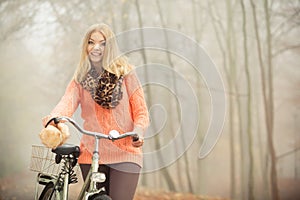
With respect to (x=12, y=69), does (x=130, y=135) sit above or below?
below

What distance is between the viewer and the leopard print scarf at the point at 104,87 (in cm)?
231

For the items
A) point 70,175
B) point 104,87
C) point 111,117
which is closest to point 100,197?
point 70,175

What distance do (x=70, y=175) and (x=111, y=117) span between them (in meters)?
0.34

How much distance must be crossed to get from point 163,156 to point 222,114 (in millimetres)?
498

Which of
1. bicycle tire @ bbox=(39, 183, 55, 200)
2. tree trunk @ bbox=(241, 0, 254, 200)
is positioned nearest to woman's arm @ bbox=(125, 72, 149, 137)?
bicycle tire @ bbox=(39, 183, 55, 200)

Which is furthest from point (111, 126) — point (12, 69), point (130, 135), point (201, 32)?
point (12, 69)

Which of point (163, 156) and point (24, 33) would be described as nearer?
point (163, 156)

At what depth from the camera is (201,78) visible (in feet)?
10.7

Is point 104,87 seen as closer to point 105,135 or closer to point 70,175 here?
point 105,135

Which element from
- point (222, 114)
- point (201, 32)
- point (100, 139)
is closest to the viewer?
point (100, 139)

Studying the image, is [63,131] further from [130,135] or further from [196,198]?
[196,198]

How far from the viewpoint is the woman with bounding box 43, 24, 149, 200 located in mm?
2211

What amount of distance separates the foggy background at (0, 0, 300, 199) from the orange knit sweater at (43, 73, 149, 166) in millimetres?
880

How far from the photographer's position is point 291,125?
3.07 metres
